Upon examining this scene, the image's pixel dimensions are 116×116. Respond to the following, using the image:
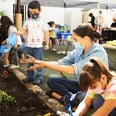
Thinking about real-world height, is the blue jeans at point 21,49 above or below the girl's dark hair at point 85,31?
below

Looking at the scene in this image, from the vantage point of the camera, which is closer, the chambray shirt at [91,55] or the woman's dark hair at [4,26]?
the chambray shirt at [91,55]

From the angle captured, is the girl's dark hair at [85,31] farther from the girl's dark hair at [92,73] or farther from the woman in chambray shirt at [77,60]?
the girl's dark hair at [92,73]

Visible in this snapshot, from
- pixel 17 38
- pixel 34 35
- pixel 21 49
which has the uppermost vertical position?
pixel 34 35

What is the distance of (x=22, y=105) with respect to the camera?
4.19 m

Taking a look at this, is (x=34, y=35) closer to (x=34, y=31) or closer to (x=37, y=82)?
(x=34, y=31)

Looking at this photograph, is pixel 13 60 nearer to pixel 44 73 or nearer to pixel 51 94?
pixel 44 73

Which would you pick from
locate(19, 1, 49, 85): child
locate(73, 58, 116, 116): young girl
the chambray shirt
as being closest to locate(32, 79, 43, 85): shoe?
locate(19, 1, 49, 85): child

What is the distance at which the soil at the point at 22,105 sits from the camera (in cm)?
391

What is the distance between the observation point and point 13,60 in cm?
677

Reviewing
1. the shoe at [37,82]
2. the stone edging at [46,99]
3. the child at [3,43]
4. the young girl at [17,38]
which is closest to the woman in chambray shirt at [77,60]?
the stone edging at [46,99]

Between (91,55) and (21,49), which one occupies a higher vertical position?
(91,55)

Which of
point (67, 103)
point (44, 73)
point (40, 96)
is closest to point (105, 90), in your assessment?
point (67, 103)

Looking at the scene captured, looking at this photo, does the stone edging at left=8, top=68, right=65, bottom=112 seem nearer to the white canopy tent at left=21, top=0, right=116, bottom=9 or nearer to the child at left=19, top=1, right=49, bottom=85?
the child at left=19, top=1, right=49, bottom=85

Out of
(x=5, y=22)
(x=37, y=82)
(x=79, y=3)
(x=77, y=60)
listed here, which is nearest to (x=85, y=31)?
(x=77, y=60)
